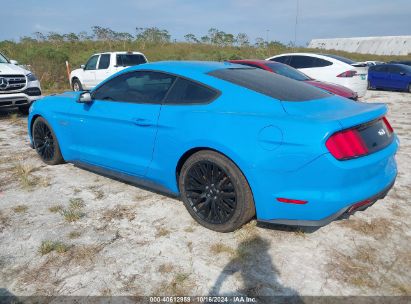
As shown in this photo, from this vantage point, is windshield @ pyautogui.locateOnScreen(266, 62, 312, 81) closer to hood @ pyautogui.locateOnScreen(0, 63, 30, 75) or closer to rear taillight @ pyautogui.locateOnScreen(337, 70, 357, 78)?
rear taillight @ pyautogui.locateOnScreen(337, 70, 357, 78)

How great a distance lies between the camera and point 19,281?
2666 millimetres

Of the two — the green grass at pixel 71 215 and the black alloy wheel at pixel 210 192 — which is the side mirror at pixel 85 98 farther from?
the black alloy wheel at pixel 210 192

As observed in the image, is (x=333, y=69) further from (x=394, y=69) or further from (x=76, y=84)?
(x=76, y=84)

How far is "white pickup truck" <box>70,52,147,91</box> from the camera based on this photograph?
12.9 m

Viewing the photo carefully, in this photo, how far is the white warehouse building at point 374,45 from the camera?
179 feet

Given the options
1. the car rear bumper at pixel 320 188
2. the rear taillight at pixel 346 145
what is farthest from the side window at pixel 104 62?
the rear taillight at pixel 346 145

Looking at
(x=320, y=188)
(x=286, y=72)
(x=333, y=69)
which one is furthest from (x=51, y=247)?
(x=333, y=69)

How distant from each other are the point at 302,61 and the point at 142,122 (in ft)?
28.2

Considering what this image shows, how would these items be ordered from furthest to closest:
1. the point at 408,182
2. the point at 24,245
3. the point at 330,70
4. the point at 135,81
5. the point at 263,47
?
the point at 263,47 < the point at 330,70 < the point at 408,182 < the point at 135,81 < the point at 24,245

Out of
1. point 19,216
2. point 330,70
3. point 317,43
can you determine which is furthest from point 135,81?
point 317,43

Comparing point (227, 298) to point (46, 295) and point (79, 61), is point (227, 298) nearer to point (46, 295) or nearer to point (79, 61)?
point (46, 295)

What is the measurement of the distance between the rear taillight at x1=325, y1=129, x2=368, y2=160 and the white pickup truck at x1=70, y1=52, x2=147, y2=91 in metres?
11.1

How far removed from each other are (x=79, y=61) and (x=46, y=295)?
2274cm

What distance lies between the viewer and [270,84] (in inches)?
134
